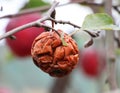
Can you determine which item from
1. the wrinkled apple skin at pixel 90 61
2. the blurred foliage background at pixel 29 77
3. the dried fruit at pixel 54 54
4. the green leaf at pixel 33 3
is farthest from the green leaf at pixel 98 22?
the wrinkled apple skin at pixel 90 61

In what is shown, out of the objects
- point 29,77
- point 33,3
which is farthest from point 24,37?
point 29,77

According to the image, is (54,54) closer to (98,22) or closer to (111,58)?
(98,22)

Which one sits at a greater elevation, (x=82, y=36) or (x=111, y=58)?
(x=111, y=58)

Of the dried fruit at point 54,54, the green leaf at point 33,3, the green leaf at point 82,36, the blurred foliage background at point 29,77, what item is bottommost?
the blurred foliage background at point 29,77

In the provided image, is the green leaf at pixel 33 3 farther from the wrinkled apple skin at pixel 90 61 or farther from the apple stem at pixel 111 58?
the wrinkled apple skin at pixel 90 61

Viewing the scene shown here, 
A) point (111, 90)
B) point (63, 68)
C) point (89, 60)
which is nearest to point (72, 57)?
point (63, 68)

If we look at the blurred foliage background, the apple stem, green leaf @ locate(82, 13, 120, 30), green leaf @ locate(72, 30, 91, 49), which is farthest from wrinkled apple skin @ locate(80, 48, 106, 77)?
green leaf @ locate(82, 13, 120, 30)

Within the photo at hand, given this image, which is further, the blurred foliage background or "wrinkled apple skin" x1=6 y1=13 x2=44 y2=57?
the blurred foliage background

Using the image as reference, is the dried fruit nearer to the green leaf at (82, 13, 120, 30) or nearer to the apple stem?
the green leaf at (82, 13, 120, 30)
